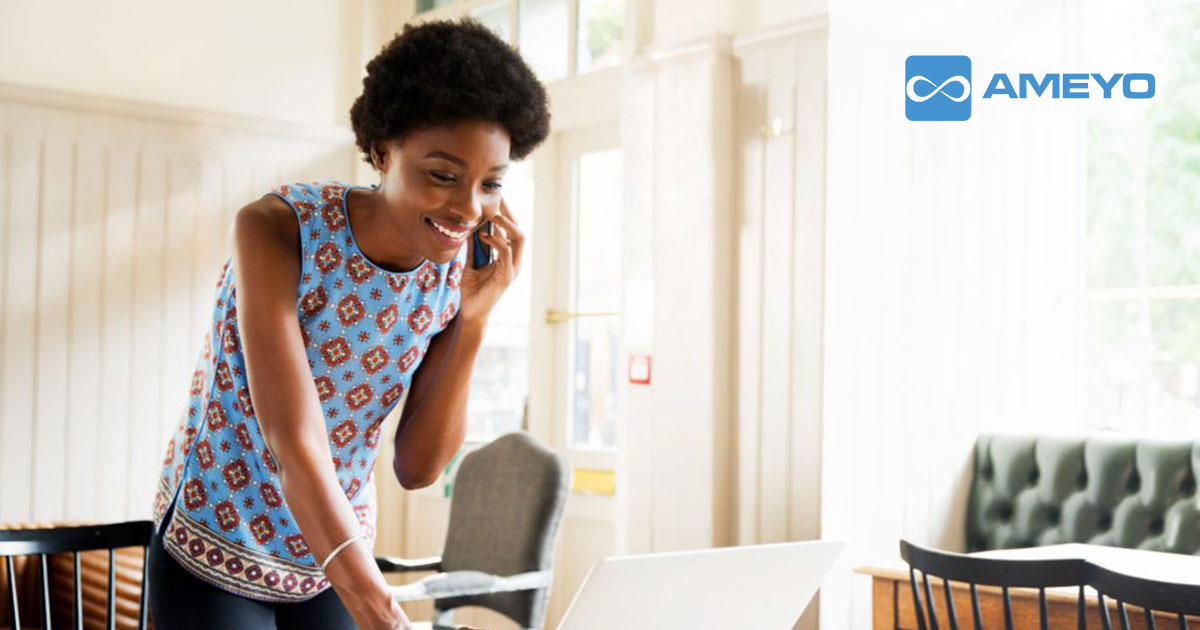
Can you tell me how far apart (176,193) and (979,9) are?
3.04 meters

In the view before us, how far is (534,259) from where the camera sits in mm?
4855

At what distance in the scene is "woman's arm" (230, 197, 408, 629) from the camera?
1101 mm

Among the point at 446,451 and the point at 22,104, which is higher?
the point at 22,104

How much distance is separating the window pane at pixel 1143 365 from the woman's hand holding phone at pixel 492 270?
3.05m

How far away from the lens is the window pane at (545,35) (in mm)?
4844

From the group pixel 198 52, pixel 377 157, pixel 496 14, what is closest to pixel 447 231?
pixel 377 157

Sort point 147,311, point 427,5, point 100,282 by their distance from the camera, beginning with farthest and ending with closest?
point 427,5
point 147,311
point 100,282

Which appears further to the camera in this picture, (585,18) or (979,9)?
(585,18)

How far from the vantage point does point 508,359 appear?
501cm

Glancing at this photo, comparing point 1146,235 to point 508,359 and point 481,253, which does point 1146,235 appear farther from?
point 481,253

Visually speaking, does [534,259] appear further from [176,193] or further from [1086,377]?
[1086,377]

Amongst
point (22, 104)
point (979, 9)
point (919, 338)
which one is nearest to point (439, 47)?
point (919, 338)

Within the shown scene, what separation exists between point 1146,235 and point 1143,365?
411mm

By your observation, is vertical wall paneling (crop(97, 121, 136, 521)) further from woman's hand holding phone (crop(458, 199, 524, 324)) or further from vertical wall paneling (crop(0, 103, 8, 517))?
woman's hand holding phone (crop(458, 199, 524, 324))
